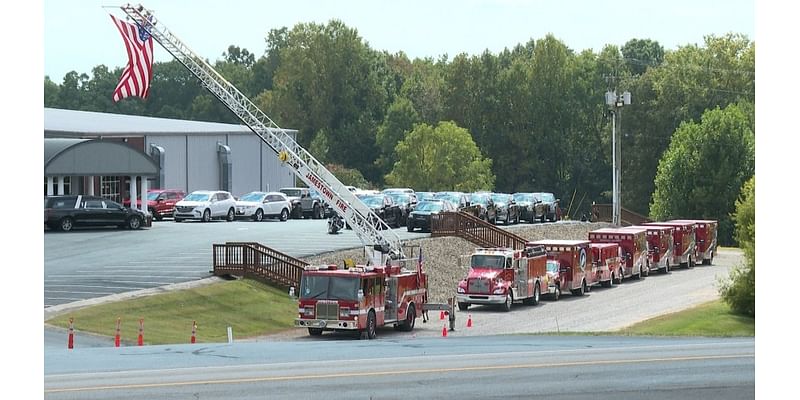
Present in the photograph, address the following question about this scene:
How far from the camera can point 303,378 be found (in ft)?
71.3

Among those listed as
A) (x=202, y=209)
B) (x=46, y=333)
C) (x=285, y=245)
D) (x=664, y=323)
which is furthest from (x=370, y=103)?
(x=46, y=333)

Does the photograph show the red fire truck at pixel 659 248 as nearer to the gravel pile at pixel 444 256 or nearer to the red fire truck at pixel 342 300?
the gravel pile at pixel 444 256

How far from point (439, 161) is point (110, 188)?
47.6 m

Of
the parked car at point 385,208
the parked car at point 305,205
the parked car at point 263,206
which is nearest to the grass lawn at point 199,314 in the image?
the parked car at point 385,208

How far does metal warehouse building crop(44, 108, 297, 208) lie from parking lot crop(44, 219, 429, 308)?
3.70m

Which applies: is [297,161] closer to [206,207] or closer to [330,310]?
[206,207]

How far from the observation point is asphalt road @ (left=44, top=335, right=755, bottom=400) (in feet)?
67.8

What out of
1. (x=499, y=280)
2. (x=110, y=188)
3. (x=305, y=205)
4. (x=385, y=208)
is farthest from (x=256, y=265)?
(x=305, y=205)

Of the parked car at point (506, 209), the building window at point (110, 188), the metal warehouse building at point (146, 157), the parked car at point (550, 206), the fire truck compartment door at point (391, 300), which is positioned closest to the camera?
the fire truck compartment door at point (391, 300)

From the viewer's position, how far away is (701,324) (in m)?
45.3

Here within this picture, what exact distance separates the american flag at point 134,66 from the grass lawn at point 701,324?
21.3m

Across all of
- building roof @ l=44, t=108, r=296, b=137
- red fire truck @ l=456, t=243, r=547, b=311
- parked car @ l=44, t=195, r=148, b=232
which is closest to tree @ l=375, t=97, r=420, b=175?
building roof @ l=44, t=108, r=296, b=137

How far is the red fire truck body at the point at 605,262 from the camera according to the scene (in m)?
58.5

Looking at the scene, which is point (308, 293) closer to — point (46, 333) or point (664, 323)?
point (46, 333)
